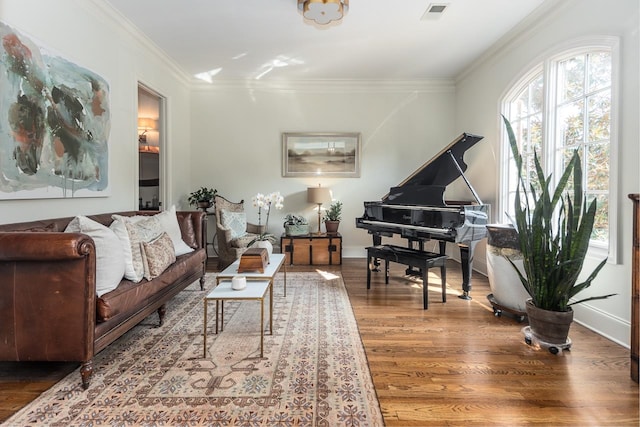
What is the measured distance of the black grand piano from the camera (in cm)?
319

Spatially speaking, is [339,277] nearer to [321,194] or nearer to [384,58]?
[321,194]

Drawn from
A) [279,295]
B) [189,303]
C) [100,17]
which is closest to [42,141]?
[100,17]

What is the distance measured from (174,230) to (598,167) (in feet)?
13.0

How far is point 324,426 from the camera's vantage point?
4.84 ft

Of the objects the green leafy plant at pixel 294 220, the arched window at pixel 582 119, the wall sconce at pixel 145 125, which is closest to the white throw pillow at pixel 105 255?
the green leafy plant at pixel 294 220

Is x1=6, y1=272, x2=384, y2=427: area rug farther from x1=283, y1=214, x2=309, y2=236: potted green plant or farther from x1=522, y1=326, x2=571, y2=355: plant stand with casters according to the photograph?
x1=283, y1=214, x2=309, y2=236: potted green plant

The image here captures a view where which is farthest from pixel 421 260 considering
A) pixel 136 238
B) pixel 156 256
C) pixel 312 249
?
pixel 136 238

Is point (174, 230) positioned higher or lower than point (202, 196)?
lower

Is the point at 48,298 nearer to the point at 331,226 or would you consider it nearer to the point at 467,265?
the point at 467,265

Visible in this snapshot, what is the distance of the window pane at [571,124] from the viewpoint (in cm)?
280

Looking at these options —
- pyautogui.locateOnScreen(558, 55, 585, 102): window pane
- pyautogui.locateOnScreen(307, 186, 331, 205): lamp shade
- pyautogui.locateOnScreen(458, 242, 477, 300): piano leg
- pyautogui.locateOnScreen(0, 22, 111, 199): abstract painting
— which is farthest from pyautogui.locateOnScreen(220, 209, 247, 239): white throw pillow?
pyautogui.locateOnScreen(558, 55, 585, 102): window pane

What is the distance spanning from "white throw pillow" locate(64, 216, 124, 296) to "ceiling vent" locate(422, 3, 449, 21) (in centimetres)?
350

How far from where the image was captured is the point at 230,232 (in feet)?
14.6

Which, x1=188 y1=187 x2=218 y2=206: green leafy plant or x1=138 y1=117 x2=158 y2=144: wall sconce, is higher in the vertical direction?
x1=138 y1=117 x2=158 y2=144: wall sconce
